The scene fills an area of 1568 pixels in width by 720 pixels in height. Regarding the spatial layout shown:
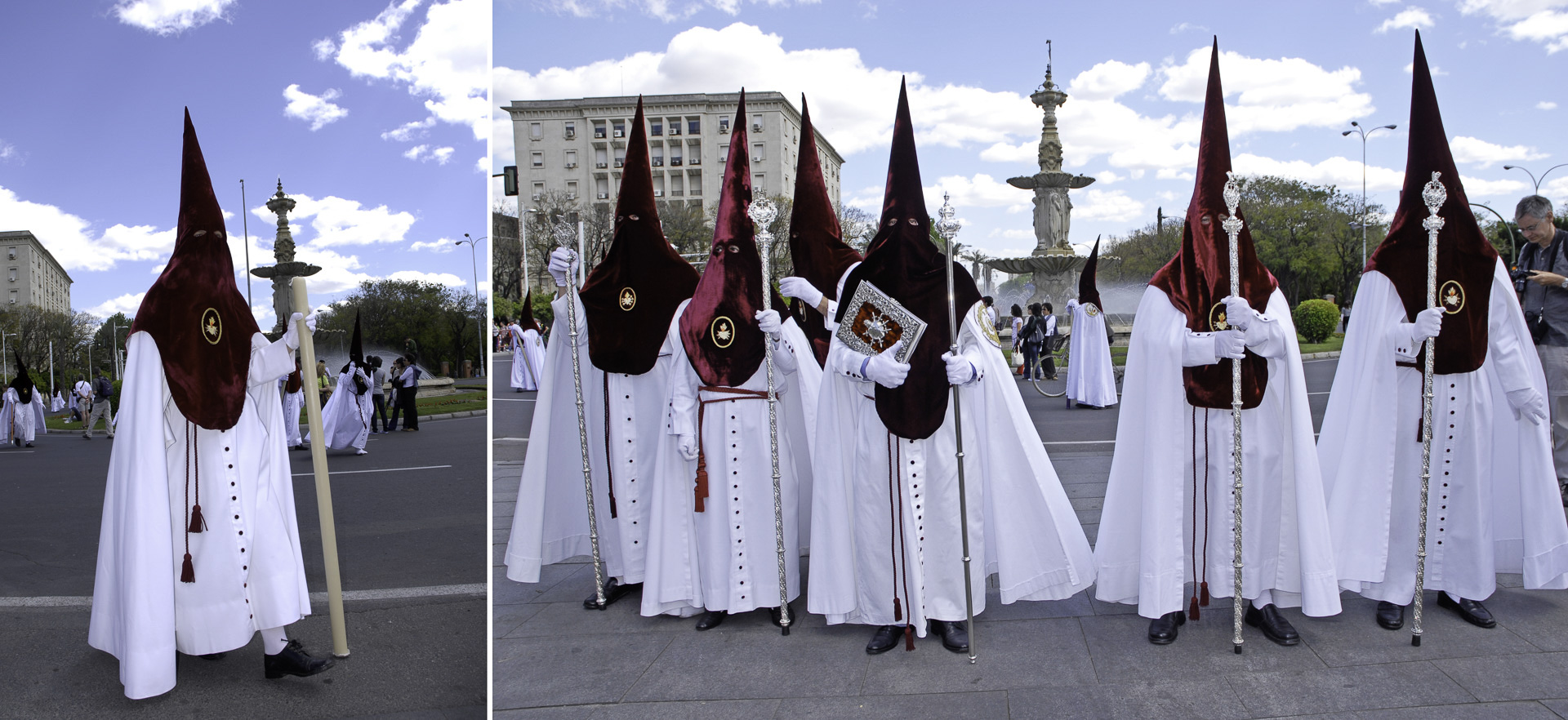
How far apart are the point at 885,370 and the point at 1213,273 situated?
5.27ft

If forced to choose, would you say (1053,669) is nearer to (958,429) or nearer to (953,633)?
(953,633)

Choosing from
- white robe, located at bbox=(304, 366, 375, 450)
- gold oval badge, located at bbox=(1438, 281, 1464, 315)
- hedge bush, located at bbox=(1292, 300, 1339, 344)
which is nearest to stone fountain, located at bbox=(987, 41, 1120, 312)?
hedge bush, located at bbox=(1292, 300, 1339, 344)

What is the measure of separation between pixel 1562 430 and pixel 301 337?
7949 millimetres

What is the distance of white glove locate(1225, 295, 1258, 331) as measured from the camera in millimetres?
4000

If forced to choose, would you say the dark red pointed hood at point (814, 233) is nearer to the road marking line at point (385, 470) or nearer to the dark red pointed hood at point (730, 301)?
the dark red pointed hood at point (730, 301)

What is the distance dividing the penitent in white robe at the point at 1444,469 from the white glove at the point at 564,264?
13.6ft

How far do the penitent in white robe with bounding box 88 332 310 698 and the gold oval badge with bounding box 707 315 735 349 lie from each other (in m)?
1.93

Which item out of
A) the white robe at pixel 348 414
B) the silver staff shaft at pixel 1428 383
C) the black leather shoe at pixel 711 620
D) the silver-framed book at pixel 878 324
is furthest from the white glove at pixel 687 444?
the white robe at pixel 348 414

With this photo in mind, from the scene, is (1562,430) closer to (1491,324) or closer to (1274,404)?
(1491,324)

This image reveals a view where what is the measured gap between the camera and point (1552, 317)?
20.8 feet

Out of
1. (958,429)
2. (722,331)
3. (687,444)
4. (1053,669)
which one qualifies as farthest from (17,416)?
(1053,669)

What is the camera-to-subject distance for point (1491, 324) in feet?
14.7

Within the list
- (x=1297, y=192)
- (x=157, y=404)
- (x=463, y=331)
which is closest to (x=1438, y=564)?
(x=157, y=404)

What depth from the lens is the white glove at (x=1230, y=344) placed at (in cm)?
404
